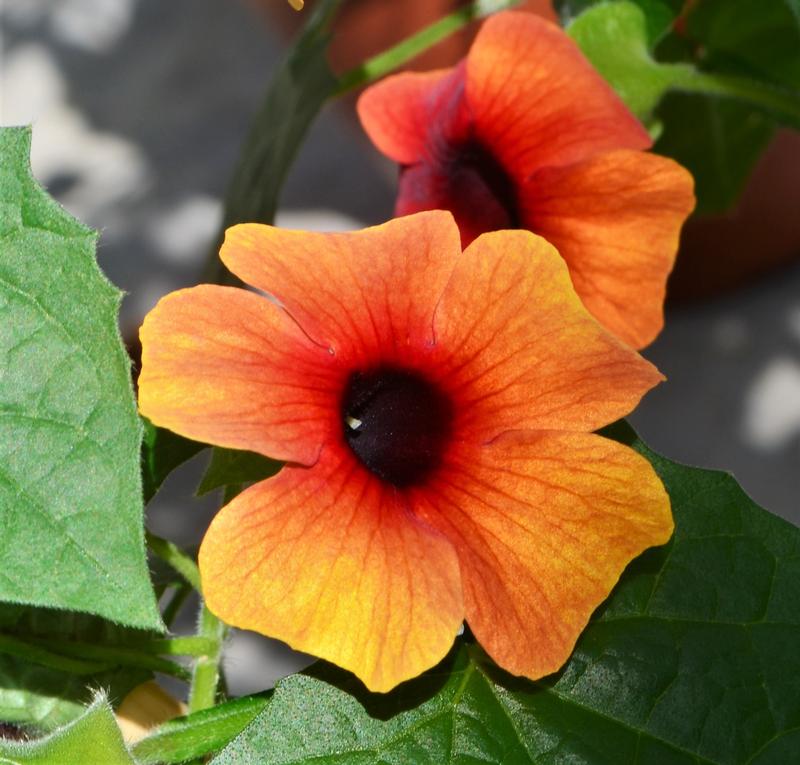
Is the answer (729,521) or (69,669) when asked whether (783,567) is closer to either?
(729,521)

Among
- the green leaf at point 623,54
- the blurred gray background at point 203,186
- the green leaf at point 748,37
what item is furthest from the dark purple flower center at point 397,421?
the blurred gray background at point 203,186

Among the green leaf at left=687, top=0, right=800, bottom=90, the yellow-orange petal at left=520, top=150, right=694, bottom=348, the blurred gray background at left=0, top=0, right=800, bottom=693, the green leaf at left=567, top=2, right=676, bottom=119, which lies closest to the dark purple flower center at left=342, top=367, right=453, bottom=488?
the yellow-orange petal at left=520, top=150, right=694, bottom=348

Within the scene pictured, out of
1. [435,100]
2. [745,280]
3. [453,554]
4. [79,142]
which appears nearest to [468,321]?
[453,554]

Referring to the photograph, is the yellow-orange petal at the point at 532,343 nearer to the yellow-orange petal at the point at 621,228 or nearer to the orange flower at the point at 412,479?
the orange flower at the point at 412,479

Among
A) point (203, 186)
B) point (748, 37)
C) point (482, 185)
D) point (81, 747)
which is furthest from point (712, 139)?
point (203, 186)

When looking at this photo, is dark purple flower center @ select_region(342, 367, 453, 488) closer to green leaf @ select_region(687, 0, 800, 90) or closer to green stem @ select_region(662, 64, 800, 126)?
green stem @ select_region(662, 64, 800, 126)

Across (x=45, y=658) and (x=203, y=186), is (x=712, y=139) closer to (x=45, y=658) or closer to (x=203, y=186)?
(x=45, y=658)

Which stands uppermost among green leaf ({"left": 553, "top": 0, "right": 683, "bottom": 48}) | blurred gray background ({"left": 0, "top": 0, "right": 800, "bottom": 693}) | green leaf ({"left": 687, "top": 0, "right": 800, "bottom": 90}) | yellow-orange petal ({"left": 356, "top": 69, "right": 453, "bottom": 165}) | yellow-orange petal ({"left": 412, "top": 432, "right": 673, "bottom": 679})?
green leaf ({"left": 553, "top": 0, "right": 683, "bottom": 48})
